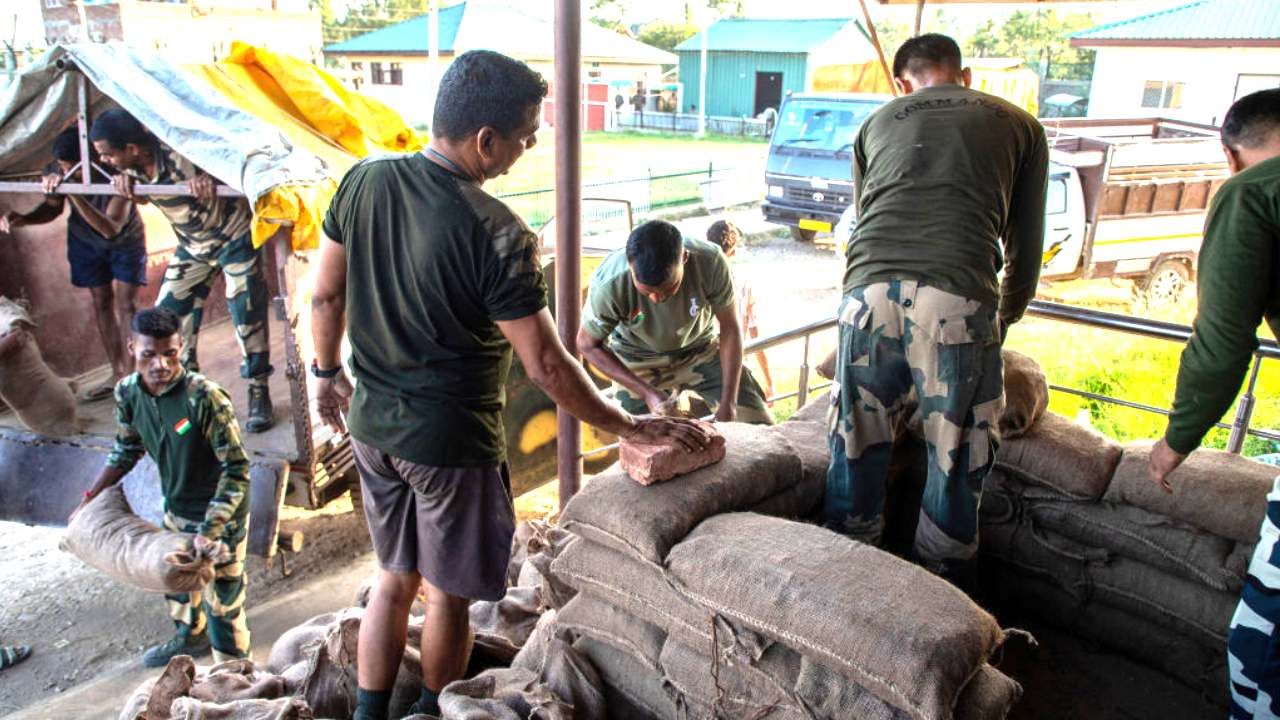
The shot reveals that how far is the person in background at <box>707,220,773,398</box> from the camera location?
5629mm

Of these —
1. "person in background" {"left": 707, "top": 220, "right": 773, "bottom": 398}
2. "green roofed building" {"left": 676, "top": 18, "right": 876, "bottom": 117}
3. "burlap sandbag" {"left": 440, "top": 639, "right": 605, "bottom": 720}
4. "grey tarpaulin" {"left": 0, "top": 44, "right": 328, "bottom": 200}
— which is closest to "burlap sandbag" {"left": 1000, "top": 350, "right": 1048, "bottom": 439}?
"burlap sandbag" {"left": 440, "top": 639, "right": 605, "bottom": 720}

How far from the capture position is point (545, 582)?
3021 mm

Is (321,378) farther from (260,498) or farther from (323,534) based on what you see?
(323,534)

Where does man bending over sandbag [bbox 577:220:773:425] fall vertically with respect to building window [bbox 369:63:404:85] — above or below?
below

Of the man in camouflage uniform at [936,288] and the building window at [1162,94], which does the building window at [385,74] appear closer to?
the building window at [1162,94]

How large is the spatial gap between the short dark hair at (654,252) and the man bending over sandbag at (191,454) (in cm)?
179

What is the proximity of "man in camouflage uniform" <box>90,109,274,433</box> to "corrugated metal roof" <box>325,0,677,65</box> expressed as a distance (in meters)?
16.5

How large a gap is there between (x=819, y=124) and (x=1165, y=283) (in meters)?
6.03

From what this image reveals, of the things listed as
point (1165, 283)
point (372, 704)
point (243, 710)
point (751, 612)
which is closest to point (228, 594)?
point (243, 710)

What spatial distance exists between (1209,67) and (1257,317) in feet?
65.6

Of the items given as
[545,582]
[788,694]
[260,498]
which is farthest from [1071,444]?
[260,498]

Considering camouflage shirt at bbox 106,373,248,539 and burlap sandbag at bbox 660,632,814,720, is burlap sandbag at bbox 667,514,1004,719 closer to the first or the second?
burlap sandbag at bbox 660,632,814,720

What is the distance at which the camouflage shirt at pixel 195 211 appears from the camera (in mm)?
4852

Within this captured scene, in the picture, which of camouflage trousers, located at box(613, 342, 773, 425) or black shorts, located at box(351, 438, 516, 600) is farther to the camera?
camouflage trousers, located at box(613, 342, 773, 425)
